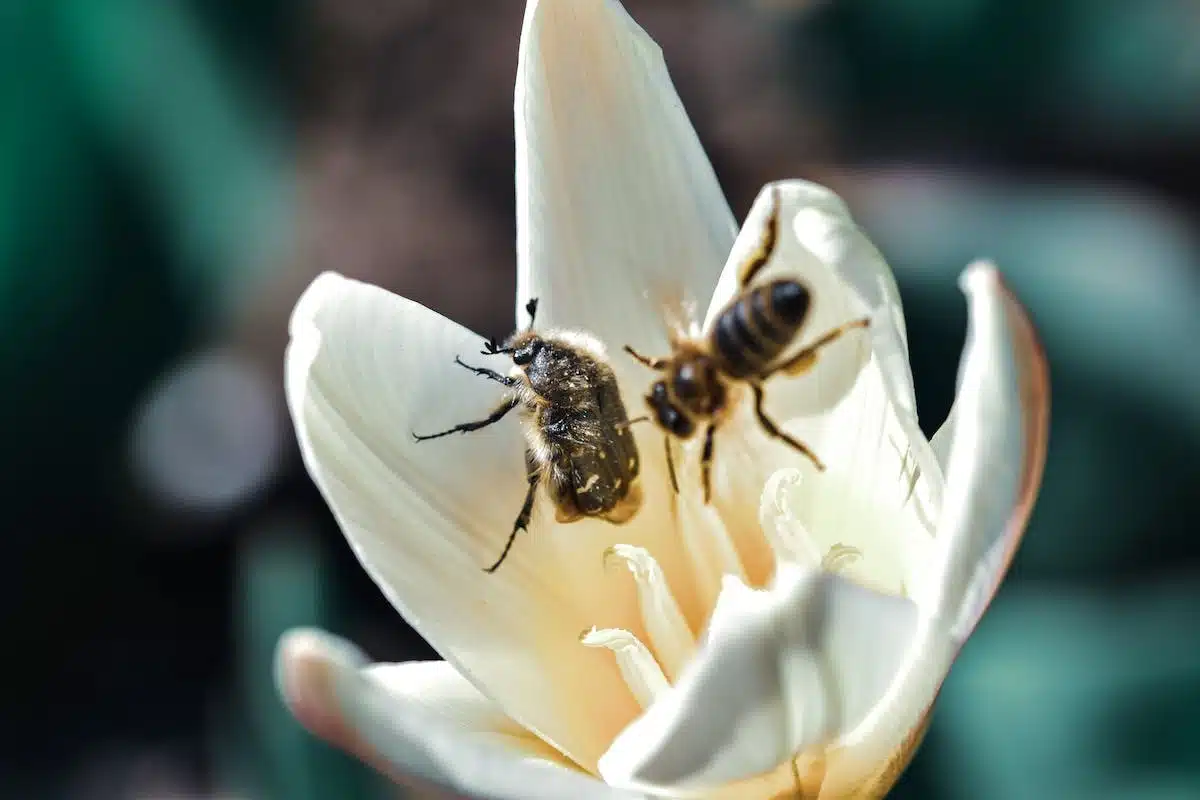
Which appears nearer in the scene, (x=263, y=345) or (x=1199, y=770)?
(x=1199, y=770)

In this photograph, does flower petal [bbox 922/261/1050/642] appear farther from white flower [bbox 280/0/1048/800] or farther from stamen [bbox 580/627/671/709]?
stamen [bbox 580/627/671/709]

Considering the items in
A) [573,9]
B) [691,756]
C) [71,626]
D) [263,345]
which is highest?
[573,9]

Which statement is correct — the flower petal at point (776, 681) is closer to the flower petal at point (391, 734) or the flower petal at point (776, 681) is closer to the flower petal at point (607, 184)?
the flower petal at point (391, 734)

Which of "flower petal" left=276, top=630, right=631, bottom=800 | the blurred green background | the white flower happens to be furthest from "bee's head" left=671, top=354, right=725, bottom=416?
the blurred green background

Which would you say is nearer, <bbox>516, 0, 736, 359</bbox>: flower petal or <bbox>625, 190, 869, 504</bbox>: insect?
<bbox>625, 190, 869, 504</bbox>: insect

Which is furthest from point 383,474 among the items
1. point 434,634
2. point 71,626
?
point 71,626

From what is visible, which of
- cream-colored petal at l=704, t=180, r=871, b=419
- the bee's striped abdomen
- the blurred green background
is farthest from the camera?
the blurred green background

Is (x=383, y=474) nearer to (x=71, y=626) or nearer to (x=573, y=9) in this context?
(x=573, y=9)
